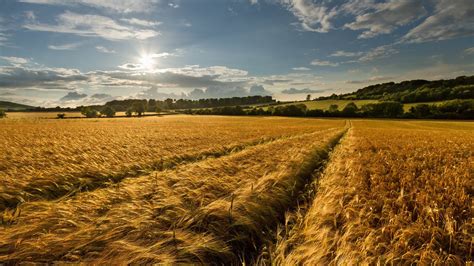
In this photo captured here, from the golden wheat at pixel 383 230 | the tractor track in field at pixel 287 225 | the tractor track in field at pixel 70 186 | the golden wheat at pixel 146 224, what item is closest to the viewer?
the golden wheat at pixel 383 230

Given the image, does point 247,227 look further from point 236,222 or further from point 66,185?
point 66,185

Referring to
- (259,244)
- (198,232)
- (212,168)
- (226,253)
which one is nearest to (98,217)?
(198,232)

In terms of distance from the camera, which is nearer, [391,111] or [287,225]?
[287,225]

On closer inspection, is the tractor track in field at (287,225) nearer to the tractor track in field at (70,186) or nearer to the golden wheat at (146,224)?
the golden wheat at (146,224)

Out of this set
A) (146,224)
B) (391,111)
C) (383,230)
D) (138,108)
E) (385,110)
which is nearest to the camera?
(383,230)

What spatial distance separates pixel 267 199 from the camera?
16.5ft

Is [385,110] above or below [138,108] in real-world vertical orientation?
below

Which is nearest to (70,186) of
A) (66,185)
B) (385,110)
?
(66,185)

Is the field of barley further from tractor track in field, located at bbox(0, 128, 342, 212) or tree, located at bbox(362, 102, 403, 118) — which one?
tree, located at bbox(362, 102, 403, 118)

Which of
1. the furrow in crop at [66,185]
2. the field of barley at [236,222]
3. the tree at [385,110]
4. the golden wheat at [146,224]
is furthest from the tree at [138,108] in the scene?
the golden wheat at [146,224]

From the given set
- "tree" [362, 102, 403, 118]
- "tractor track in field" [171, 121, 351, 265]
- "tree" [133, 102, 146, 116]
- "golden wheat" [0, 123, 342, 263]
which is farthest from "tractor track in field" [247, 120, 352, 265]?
"tree" [133, 102, 146, 116]

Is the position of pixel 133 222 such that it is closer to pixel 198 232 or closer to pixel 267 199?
pixel 198 232

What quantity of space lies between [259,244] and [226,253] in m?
0.74

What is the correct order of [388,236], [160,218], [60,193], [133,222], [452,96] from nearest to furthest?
1. [388,236]
2. [133,222]
3. [160,218]
4. [60,193]
5. [452,96]
